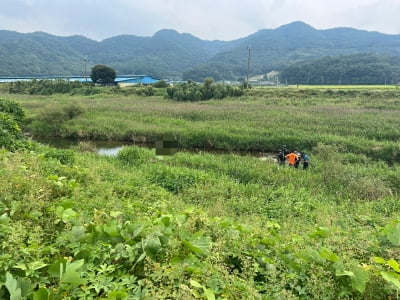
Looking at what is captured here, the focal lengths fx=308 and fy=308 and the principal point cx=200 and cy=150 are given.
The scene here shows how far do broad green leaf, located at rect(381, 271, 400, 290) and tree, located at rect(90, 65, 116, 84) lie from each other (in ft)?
198

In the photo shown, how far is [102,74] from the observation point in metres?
57.8

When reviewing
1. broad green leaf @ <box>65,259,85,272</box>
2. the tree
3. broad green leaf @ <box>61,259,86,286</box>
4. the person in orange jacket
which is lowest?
the person in orange jacket

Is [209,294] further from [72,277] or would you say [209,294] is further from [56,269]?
[56,269]

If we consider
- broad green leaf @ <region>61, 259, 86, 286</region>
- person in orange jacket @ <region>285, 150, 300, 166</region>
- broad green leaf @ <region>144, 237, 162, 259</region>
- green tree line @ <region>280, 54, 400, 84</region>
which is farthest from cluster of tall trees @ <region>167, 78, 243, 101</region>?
green tree line @ <region>280, 54, 400, 84</region>

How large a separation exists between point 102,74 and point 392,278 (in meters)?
60.6

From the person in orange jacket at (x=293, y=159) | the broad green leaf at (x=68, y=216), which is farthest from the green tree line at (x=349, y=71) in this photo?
the broad green leaf at (x=68, y=216)

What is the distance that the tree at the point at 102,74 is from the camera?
57500 mm

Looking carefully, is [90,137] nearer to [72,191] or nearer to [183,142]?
[183,142]

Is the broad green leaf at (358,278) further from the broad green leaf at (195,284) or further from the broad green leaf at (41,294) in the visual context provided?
the broad green leaf at (41,294)

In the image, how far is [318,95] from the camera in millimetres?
41281

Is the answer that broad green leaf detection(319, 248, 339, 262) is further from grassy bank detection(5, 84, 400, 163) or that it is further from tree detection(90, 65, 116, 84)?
tree detection(90, 65, 116, 84)

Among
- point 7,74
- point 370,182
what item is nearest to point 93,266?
point 370,182

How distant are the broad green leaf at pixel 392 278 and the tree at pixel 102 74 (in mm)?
60372

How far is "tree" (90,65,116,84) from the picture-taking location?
5750cm
